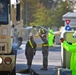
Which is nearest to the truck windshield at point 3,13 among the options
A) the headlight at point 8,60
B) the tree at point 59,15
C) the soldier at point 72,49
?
the headlight at point 8,60

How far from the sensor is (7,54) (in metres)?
11.5

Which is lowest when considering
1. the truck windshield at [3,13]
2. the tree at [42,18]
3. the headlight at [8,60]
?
the tree at [42,18]

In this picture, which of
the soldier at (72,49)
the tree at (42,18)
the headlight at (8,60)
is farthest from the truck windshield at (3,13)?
the tree at (42,18)

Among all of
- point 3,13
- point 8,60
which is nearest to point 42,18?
point 3,13

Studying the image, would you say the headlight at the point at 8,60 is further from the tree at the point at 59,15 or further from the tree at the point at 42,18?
the tree at the point at 59,15

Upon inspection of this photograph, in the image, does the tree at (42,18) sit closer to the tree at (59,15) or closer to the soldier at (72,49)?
the tree at (59,15)

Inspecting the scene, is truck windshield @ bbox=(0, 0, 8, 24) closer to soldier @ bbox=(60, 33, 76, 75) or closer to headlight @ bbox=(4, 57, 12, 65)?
headlight @ bbox=(4, 57, 12, 65)

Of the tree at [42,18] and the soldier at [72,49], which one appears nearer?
the soldier at [72,49]

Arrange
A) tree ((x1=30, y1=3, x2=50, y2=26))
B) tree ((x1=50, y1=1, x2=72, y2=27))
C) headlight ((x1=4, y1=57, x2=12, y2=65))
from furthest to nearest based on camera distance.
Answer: tree ((x1=30, y1=3, x2=50, y2=26)), tree ((x1=50, y1=1, x2=72, y2=27)), headlight ((x1=4, y1=57, x2=12, y2=65))

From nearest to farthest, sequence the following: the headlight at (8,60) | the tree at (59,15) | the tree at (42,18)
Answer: the headlight at (8,60), the tree at (59,15), the tree at (42,18)

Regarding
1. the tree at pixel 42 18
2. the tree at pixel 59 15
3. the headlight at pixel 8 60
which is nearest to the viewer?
the headlight at pixel 8 60

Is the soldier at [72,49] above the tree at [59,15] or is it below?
above

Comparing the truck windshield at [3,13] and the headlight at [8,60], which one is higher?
the truck windshield at [3,13]

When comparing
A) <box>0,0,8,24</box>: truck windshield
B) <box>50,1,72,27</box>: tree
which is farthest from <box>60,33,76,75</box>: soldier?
<box>50,1,72,27</box>: tree
